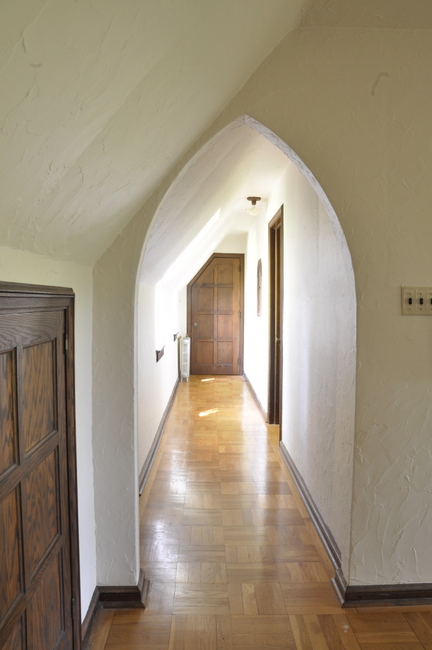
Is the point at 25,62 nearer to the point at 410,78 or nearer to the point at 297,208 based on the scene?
the point at 410,78

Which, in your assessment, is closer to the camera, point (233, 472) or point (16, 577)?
point (16, 577)

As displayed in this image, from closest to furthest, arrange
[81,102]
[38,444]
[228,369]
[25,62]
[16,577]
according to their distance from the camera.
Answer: [25,62] → [81,102] → [16,577] → [38,444] → [228,369]

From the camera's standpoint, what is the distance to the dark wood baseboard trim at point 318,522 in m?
2.12

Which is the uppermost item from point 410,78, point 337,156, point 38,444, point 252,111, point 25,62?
point 410,78

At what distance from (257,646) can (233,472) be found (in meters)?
1.60

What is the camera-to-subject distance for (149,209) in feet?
5.76

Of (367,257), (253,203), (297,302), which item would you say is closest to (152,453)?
(297,302)

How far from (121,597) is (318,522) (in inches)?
45.5

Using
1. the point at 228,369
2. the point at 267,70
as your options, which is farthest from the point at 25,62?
the point at 228,369

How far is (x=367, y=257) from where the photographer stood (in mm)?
1804

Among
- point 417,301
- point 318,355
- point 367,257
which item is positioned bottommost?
point 318,355

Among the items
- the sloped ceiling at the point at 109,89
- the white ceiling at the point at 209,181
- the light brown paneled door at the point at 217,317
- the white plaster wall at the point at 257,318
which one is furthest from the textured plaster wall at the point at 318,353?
the light brown paneled door at the point at 217,317

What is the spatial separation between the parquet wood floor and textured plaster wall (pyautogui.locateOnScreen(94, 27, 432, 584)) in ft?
0.66

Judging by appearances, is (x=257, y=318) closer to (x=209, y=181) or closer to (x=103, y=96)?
(x=209, y=181)
